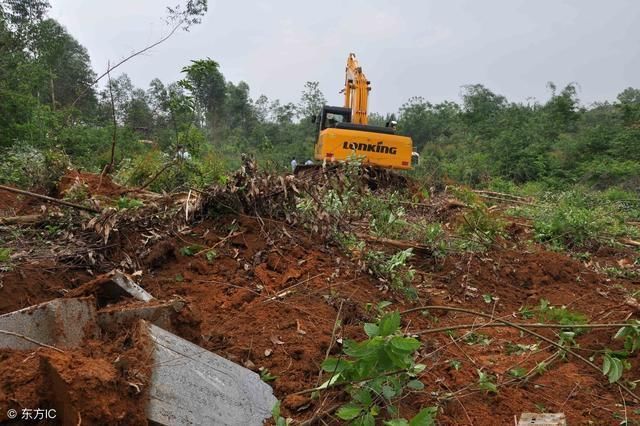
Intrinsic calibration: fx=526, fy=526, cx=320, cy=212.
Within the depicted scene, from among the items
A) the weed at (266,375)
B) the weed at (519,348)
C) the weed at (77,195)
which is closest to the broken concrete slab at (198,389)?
the weed at (266,375)

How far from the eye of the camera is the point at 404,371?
2189 mm

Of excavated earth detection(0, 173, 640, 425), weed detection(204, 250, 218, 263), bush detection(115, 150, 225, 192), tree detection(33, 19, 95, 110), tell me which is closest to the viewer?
excavated earth detection(0, 173, 640, 425)

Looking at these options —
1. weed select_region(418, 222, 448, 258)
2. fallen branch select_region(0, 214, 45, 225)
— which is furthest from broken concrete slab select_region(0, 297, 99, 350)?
weed select_region(418, 222, 448, 258)

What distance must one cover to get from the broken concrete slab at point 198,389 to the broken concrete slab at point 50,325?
34 centimetres

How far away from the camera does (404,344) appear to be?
187 cm

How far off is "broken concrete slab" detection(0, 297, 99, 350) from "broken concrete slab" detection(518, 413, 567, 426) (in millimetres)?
1896

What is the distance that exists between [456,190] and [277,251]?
3.35 m

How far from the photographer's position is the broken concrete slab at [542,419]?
225 cm

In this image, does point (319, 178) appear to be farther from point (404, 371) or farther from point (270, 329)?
point (404, 371)

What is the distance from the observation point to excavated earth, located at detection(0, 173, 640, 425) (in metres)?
1.87

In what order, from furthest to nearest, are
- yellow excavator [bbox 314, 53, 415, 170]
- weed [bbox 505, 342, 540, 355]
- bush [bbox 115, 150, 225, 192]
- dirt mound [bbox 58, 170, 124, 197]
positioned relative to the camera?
yellow excavator [bbox 314, 53, 415, 170] < bush [bbox 115, 150, 225, 192] < dirt mound [bbox 58, 170, 124, 197] < weed [bbox 505, 342, 540, 355]

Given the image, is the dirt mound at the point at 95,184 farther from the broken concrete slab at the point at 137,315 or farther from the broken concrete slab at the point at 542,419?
the broken concrete slab at the point at 542,419

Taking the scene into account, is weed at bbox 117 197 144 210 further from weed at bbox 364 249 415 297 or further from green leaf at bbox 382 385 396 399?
green leaf at bbox 382 385 396 399

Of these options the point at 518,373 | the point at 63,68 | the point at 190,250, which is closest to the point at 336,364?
the point at 518,373
